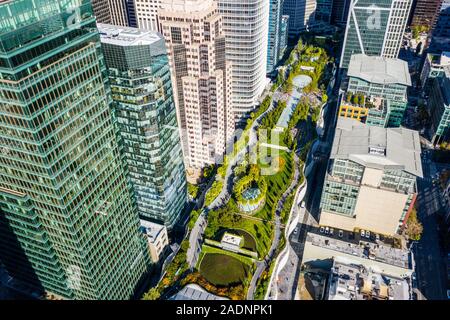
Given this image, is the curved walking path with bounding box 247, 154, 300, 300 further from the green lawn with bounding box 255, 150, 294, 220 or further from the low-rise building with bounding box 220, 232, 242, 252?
the low-rise building with bounding box 220, 232, 242, 252

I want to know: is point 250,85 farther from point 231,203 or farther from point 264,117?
point 231,203

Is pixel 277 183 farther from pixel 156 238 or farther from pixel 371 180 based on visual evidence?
pixel 156 238

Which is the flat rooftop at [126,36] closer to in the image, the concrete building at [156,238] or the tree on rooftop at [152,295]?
the concrete building at [156,238]

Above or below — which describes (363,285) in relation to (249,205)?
below

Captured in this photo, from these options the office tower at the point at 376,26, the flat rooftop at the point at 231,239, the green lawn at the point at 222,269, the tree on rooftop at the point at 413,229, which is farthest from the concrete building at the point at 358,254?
the office tower at the point at 376,26

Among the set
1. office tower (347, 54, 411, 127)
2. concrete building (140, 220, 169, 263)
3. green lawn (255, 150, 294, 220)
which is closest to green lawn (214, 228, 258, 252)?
green lawn (255, 150, 294, 220)

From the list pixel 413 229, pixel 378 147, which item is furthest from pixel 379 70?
pixel 413 229

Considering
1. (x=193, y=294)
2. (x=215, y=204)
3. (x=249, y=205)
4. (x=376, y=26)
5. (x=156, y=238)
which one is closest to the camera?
(x=193, y=294)
